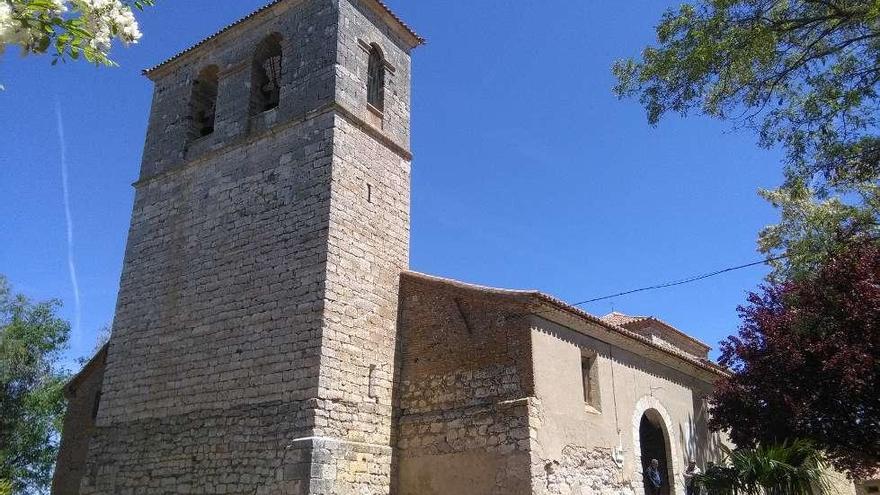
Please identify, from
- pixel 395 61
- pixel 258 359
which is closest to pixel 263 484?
pixel 258 359

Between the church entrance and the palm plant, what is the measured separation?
3.45 metres

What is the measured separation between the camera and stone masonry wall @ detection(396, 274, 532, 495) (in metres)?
11.1

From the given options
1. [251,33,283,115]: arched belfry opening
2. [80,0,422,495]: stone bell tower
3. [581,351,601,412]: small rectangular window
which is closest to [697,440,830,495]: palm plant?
[581,351,601,412]: small rectangular window

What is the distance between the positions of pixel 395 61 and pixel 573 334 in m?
7.55

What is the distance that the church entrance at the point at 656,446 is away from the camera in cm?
1515

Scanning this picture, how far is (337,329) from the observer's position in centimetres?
1188

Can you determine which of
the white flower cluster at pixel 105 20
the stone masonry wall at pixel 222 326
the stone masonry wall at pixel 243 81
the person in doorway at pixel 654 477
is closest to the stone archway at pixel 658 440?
the person in doorway at pixel 654 477

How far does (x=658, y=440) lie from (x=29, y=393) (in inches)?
858

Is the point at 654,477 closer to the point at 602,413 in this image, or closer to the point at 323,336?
the point at 602,413

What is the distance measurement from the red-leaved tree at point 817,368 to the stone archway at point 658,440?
52.4 inches

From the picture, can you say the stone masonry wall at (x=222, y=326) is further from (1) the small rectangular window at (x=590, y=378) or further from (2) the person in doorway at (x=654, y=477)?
(2) the person in doorway at (x=654, y=477)

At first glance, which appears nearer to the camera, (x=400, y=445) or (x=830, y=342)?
(x=400, y=445)

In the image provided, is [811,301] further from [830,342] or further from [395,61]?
[395,61]

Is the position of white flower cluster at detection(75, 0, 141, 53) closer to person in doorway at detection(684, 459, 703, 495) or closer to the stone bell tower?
the stone bell tower
